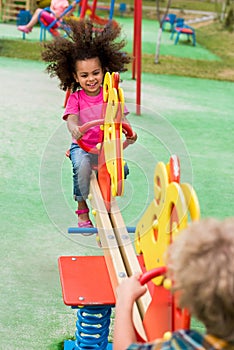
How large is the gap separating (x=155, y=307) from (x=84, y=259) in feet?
3.01

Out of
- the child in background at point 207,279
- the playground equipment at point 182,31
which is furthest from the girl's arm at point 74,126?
the playground equipment at point 182,31

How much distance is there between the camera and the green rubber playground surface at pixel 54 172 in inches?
141

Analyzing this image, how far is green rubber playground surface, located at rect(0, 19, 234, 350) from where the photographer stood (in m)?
3.57

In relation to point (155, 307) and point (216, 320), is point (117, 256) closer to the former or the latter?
point (155, 307)

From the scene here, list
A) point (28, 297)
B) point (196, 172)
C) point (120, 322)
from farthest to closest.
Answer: point (196, 172) < point (28, 297) < point (120, 322)

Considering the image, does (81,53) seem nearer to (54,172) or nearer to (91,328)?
(54,172)

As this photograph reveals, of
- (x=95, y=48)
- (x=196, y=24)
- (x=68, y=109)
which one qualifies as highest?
(x=95, y=48)

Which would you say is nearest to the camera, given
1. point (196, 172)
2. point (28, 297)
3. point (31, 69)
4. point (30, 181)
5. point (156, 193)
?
point (156, 193)

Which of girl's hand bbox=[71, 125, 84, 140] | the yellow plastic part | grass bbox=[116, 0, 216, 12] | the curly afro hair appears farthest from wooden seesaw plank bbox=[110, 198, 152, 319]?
grass bbox=[116, 0, 216, 12]

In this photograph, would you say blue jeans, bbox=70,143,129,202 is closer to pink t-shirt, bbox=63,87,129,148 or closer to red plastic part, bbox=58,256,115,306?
pink t-shirt, bbox=63,87,129,148

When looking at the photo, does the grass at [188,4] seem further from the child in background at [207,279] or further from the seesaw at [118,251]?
the child in background at [207,279]

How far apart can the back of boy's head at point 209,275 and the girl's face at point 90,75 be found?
2603mm

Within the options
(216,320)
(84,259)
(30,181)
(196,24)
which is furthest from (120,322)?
(196,24)

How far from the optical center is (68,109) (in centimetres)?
429
